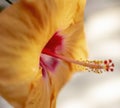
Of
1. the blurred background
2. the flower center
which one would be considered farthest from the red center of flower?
the blurred background

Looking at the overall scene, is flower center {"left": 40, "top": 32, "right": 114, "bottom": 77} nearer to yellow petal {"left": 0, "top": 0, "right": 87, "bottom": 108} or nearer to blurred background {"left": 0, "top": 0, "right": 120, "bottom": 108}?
yellow petal {"left": 0, "top": 0, "right": 87, "bottom": 108}

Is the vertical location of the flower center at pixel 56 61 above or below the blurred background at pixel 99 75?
below

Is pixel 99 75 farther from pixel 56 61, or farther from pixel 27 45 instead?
pixel 27 45

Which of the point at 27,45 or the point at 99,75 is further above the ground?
the point at 99,75

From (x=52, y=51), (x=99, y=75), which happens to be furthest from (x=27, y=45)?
(x=99, y=75)

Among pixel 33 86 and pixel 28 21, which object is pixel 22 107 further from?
pixel 28 21

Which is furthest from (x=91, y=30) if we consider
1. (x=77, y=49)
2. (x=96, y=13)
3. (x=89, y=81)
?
(x=77, y=49)

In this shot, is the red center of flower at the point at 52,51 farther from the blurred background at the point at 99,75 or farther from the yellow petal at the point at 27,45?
the blurred background at the point at 99,75

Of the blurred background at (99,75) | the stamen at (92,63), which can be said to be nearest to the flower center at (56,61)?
the stamen at (92,63)
